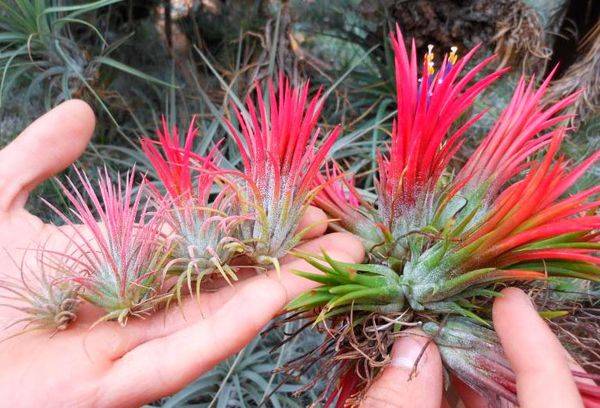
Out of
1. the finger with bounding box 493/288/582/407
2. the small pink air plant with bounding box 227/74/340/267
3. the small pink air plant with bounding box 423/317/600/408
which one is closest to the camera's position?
the finger with bounding box 493/288/582/407

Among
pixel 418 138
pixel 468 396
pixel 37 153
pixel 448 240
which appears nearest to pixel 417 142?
pixel 418 138

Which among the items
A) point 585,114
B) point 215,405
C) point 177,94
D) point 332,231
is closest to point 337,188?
point 332,231

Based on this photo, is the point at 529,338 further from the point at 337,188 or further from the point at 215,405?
the point at 215,405

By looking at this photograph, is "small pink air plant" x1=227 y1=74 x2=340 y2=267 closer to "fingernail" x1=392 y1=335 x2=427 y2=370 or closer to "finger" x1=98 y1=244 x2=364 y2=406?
"finger" x1=98 y1=244 x2=364 y2=406

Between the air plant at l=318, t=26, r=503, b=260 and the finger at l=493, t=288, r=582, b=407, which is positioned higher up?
the air plant at l=318, t=26, r=503, b=260

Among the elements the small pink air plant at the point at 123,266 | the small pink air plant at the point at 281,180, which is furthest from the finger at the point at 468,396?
the small pink air plant at the point at 123,266

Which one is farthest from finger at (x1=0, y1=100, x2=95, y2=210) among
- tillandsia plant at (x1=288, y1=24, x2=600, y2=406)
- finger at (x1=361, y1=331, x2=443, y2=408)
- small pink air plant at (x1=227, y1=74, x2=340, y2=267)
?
finger at (x1=361, y1=331, x2=443, y2=408)

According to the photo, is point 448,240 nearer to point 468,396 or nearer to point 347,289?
point 347,289

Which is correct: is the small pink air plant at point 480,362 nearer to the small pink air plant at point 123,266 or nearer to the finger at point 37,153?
the small pink air plant at point 123,266
